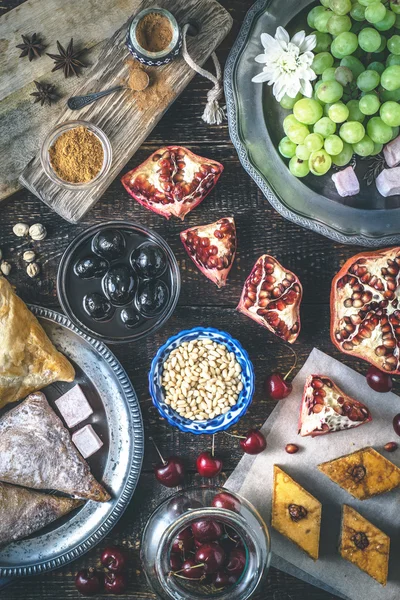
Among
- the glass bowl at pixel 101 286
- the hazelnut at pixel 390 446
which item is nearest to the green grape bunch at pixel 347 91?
the glass bowl at pixel 101 286

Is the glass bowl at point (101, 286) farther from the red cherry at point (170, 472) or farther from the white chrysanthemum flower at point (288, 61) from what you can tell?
the white chrysanthemum flower at point (288, 61)

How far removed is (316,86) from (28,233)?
3.34ft

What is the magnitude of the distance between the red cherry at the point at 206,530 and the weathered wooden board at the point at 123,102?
103 centimetres

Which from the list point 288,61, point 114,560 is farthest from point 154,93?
point 114,560

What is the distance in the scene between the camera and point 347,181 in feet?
6.26

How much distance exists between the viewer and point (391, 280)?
1979 millimetres

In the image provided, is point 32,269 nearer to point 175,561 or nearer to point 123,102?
point 123,102

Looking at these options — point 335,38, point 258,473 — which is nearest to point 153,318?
point 258,473

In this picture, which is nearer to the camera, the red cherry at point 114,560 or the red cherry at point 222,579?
the red cherry at point 222,579

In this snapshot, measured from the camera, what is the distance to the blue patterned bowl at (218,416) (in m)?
2.00

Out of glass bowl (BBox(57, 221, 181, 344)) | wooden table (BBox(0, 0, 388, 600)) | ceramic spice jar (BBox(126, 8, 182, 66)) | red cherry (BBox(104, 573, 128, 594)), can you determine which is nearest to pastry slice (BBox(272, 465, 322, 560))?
wooden table (BBox(0, 0, 388, 600))

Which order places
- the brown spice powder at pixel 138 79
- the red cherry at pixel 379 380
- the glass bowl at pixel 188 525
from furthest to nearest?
the red cherry at pixel 379 380, the brown spice powder at pixel 138 79, the glass bowl at pixel 188 525

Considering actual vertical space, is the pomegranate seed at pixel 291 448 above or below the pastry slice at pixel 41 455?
below

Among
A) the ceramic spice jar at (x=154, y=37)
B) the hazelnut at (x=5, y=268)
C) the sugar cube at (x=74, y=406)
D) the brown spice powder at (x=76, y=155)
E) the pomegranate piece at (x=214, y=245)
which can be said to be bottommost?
the sugar cube at (x=74, y=406)
